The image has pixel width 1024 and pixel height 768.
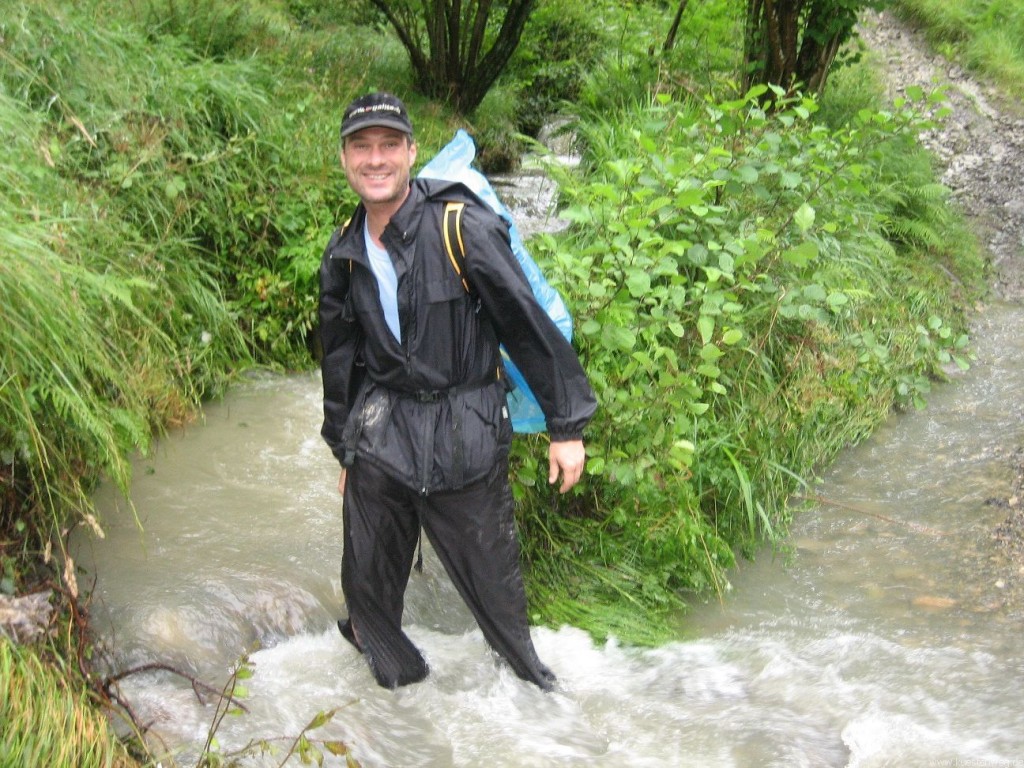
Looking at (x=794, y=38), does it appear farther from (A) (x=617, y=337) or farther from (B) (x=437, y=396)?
(B) (x=437, y=396)

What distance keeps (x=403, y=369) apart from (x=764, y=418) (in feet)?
8.73

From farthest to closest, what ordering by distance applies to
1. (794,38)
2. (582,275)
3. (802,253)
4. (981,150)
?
(981,150), (794,38), (802,253), (582,275)

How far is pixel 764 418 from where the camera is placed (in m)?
5.31

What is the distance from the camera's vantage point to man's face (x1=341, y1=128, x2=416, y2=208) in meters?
3.07

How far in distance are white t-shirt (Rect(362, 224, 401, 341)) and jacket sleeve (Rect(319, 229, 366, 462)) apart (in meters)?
0.15

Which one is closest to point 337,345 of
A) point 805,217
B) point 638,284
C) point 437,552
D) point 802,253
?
point 437,552

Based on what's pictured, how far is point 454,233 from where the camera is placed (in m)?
3.10

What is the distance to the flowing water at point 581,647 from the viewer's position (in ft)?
12.0

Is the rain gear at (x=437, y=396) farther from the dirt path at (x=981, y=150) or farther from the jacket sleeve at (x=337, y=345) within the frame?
the dirt path at (x=981, y=150)

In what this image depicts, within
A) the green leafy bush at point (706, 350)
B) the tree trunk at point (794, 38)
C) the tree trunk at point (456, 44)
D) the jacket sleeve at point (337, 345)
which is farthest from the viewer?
the tree trunk at point (456, 44)

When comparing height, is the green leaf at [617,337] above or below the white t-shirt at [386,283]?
below

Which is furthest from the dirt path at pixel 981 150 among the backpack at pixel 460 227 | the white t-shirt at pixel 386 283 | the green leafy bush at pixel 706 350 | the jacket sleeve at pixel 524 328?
the white t-shirt at pixel 386 283

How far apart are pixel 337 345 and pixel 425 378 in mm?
416

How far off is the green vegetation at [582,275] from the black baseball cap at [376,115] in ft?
4.12
